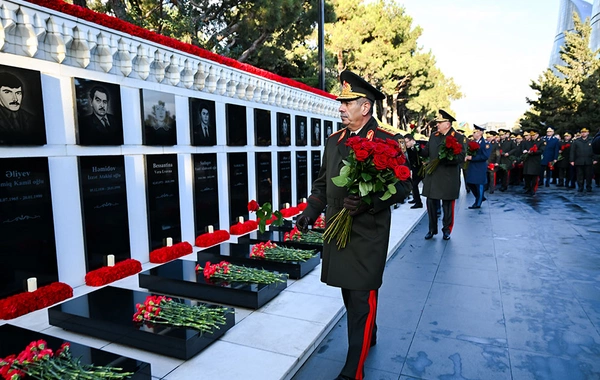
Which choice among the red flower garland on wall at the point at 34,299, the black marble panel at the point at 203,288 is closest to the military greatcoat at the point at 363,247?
the black marble panel at the point at 203,288

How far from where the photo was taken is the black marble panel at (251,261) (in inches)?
192

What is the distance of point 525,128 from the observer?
25.8 meters

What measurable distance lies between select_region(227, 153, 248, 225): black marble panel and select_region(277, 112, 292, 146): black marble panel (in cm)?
157

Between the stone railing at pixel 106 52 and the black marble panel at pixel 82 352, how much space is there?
107 inches

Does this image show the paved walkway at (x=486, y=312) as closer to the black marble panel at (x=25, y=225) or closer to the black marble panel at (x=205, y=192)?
the black marble panel at (x=25, y=225)

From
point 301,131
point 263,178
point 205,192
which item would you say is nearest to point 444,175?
point 263,178

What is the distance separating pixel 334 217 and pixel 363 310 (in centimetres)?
67

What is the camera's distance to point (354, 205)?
258 cm

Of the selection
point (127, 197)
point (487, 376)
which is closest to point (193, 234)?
point (127, 197)

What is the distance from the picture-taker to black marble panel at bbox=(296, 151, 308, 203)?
10.2m

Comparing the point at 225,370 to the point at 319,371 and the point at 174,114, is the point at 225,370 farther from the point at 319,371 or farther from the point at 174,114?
the point at 174,114

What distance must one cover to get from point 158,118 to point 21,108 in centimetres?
196

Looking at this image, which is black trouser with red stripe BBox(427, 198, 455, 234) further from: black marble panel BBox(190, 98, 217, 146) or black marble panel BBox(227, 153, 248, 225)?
black marble panel BBox(190, 98, 217, 146)

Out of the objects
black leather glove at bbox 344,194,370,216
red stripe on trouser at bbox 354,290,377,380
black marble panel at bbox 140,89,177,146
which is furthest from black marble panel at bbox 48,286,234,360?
black marble panel at bbox 140,89,177,146
